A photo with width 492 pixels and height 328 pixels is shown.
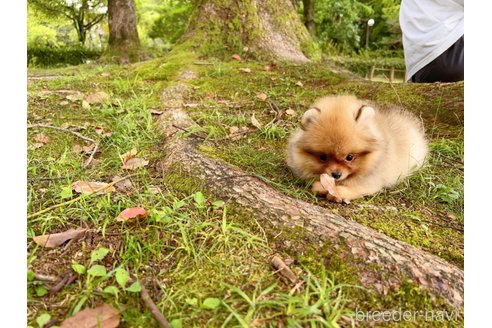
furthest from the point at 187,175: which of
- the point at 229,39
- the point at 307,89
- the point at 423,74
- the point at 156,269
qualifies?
the point at 423,74

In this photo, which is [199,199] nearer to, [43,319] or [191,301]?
[191,301]

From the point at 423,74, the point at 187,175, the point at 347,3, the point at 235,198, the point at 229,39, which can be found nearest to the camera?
the point at 235,198

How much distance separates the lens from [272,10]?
5812 millimetres

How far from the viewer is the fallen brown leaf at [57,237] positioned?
1.84 m

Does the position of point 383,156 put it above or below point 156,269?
above

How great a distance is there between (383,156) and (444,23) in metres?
2.85

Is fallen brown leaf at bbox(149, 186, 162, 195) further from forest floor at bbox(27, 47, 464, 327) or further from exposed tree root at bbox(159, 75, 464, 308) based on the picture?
exposed tree root at bbox(159, 75, 464, 308)

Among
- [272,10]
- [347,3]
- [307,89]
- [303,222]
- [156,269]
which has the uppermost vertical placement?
[347,3]

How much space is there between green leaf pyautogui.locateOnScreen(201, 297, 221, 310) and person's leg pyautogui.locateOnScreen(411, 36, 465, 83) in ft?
14.3

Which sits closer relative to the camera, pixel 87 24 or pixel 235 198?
pixel 235 198

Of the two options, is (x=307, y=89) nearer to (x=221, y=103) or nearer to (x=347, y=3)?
(x=221, y=103)

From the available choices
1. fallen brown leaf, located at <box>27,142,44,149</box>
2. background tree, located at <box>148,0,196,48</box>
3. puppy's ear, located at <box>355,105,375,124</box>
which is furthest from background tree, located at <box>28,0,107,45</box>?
puppy's ear, located at <box>355,105,375,124</box>

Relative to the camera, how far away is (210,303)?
4.86ft

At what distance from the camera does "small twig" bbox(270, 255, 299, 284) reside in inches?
64.3
